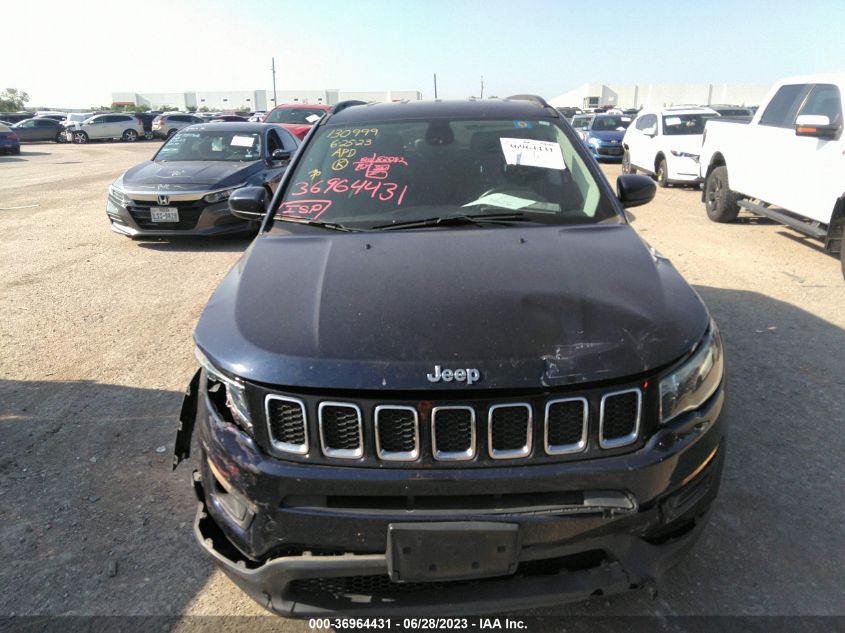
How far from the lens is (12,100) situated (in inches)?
3565

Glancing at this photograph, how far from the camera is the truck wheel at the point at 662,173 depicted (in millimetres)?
13633

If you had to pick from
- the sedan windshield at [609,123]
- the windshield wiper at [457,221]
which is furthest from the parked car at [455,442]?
the sedan windshield at [609,123]

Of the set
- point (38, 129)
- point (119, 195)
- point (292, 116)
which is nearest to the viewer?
point (119, 195)

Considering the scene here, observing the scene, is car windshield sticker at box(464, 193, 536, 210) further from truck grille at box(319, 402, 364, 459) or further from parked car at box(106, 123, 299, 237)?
parked car at box(106, 123, 299, 237)

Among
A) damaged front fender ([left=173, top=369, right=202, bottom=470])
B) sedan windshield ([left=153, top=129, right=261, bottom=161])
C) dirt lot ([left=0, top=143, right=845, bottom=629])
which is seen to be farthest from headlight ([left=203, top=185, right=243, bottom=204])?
damaged front fender ([left=173, top=369, right=202, bottom=470])

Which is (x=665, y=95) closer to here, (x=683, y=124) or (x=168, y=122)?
(x=168, y=122)

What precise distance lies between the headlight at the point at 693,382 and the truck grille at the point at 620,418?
10 centimetres

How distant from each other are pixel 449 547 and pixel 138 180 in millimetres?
8133

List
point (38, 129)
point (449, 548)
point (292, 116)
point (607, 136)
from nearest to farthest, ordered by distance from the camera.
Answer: point (449, 548) → point (292, 116) → point (607, 136) → point (38, 129)

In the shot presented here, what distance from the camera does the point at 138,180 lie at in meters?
8.57

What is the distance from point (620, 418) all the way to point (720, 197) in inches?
342

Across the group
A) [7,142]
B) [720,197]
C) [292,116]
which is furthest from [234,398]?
[7,142]

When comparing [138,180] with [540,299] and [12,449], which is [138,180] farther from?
[540,299]

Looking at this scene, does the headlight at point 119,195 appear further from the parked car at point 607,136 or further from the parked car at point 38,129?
the parked car at point 38,129
